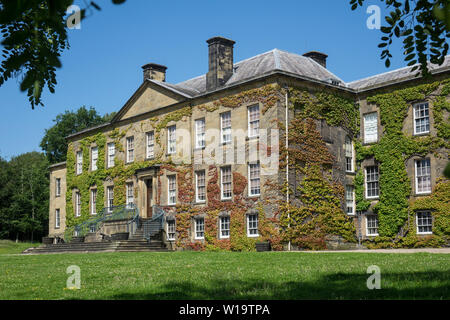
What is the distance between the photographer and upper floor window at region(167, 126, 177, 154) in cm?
3534

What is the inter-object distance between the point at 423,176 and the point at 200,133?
1286 centimetres

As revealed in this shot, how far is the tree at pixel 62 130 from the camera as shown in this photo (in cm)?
6862

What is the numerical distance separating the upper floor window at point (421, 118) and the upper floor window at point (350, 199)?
5042 mm

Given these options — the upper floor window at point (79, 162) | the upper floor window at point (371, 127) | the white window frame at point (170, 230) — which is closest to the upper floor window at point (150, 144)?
the white window frame at point (170, 230)

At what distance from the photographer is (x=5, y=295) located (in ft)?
32.8

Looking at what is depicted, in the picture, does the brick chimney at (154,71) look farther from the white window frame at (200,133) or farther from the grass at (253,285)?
the grass at (253,285)

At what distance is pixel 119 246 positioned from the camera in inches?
1173

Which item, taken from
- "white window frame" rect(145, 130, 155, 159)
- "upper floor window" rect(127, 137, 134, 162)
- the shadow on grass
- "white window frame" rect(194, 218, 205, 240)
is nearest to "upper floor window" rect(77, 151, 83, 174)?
"upper floor window" rect(127, 137, 134, 162)

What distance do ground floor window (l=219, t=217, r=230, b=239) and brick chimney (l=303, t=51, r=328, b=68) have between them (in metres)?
13.3

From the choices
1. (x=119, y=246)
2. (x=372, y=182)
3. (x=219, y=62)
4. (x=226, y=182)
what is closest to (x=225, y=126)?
(x=226, y=182)

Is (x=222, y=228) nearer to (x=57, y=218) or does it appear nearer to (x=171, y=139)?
(x=171, y=139)
